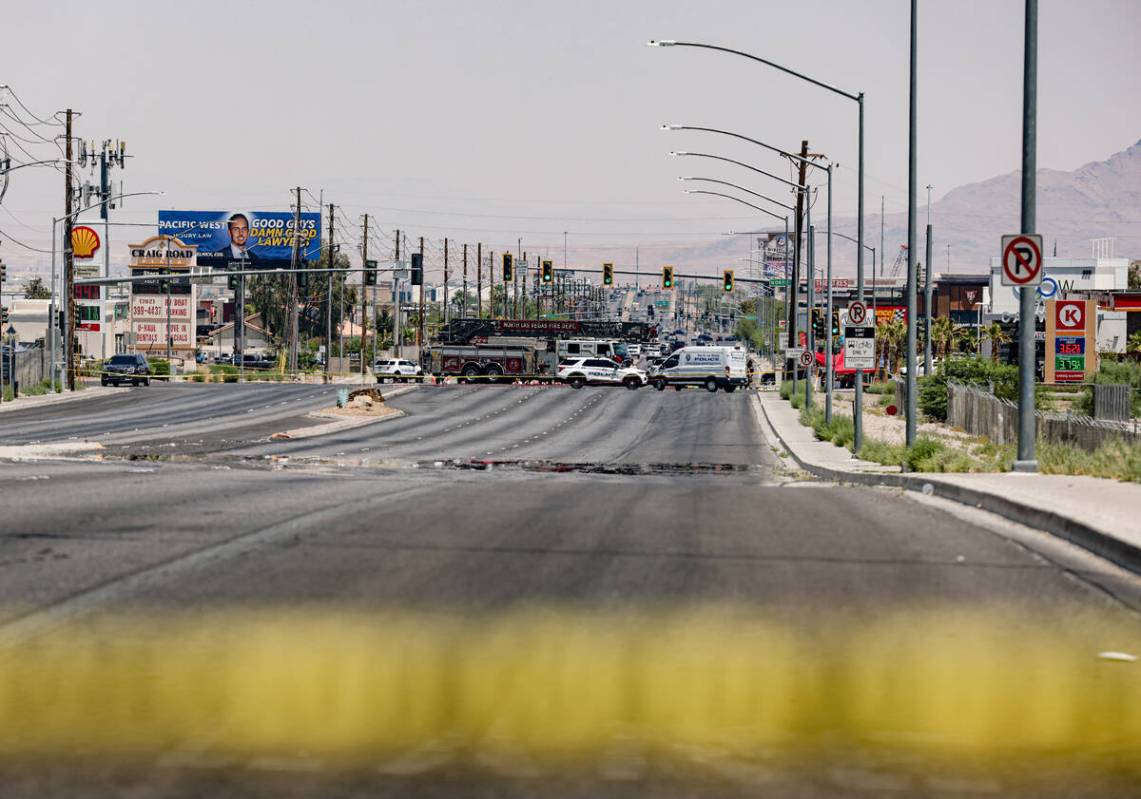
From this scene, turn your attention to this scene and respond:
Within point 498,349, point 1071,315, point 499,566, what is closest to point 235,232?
point 498,349

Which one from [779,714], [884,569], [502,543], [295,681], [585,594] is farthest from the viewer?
[502,543]

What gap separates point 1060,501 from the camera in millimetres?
17156

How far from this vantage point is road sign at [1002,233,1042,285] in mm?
22609

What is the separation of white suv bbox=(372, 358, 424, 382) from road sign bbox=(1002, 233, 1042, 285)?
87.7m

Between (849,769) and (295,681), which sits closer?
(849,769)

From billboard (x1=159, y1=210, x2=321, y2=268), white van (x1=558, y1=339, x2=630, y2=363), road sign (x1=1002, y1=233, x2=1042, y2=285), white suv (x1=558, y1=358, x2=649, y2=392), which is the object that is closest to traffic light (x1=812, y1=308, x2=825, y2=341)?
road sign (x1=1002, y1=233, x2=1042, y2=285)

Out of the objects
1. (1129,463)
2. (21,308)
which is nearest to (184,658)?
(1129,463)

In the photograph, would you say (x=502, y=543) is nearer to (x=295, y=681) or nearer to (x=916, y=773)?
(x=295, y=681)

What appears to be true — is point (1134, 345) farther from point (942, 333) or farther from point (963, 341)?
point (963, 341)

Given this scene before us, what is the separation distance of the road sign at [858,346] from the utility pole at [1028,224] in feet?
51.3

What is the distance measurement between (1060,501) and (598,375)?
264 ft

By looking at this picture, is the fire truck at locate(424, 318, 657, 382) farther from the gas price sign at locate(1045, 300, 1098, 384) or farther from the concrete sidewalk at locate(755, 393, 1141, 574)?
the concrete sidewalk at locate(755, 393, 1141, 574)

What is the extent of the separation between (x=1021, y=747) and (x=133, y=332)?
548ft

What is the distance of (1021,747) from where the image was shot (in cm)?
668
